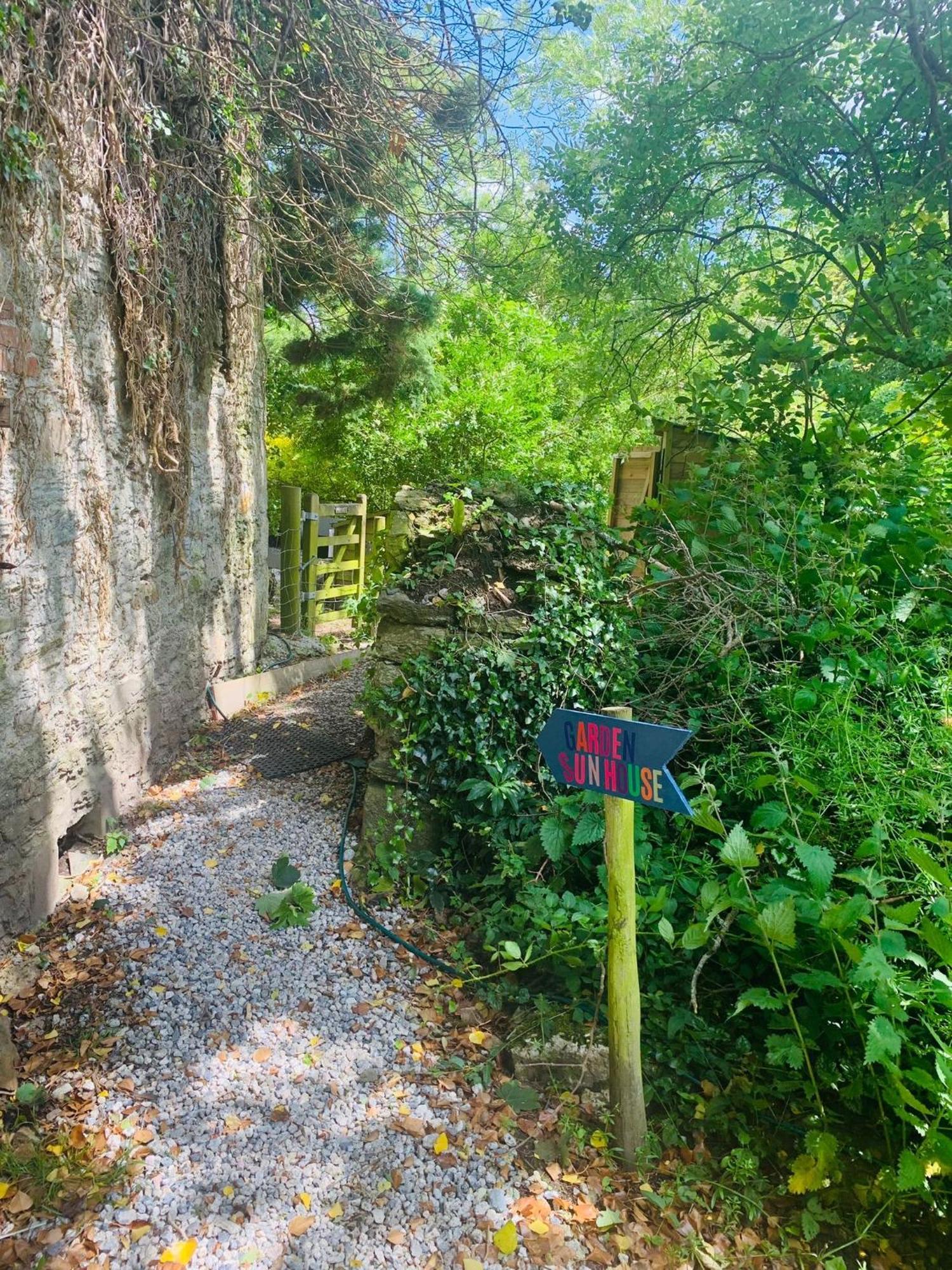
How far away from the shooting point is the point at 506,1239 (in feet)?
6.55

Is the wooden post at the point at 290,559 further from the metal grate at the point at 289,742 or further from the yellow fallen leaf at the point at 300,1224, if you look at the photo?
the yellow fallen leaf at the point at 300,1224

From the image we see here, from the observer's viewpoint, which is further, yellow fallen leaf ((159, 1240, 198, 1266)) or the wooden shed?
the wooden shed

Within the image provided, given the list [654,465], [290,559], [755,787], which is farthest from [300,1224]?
[290,559]

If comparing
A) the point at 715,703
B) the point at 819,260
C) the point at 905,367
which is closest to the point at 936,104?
the point at 905,367

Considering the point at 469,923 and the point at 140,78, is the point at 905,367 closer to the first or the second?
the point at 469,923

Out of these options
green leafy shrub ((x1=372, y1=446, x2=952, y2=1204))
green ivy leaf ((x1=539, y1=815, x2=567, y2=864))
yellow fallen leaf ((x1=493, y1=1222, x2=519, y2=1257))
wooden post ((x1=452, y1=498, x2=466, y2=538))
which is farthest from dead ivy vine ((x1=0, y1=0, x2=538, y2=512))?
yellow fallen leaf ((x1=493, y1=1222, x2=519, y2=1257))

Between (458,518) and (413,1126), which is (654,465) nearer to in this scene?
(458,518)

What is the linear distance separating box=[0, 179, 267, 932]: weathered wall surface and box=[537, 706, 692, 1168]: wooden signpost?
7.14 feet

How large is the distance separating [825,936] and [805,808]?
518mm

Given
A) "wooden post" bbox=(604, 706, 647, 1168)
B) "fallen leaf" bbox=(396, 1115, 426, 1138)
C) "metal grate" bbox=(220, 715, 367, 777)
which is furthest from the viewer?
"metal grate" bbox=(220, 715, 367, 777)

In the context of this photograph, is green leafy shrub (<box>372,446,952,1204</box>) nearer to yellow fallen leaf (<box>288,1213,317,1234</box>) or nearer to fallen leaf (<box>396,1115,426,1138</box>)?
fallen leaf (<box>396,1115,426,1138</box>)

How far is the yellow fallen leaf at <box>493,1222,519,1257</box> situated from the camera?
1.98 meters

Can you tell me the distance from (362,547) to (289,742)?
4.36 meters

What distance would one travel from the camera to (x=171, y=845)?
3645 mm
